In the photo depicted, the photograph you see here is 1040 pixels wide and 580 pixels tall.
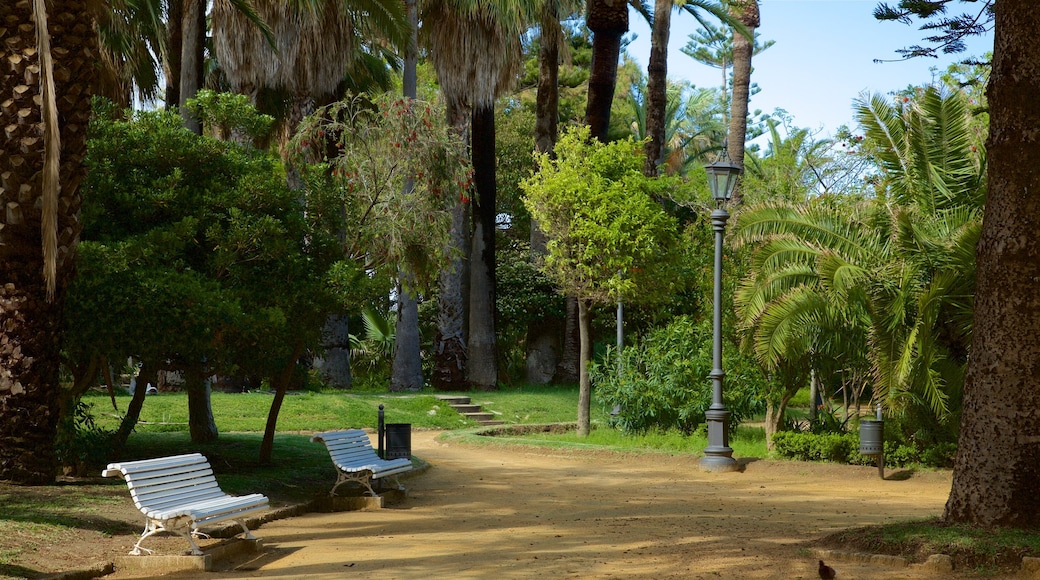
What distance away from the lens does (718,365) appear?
1577 cm

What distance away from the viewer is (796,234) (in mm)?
16125

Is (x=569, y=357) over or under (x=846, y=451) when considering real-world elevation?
over

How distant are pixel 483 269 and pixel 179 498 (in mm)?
21518

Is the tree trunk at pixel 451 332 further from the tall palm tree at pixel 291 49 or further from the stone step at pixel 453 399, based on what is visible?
the tall palm tree at pixel 291 49

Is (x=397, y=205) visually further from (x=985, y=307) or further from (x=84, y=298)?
(x=985, y=307)

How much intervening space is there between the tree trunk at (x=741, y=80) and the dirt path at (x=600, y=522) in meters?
15.2

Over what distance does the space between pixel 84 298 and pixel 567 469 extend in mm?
7874

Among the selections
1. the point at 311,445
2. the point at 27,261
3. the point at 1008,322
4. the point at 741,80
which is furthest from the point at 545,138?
the point at 1008,322

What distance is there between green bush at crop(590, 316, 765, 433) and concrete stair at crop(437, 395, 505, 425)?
582 centimetres

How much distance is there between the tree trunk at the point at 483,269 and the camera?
96.2 feet

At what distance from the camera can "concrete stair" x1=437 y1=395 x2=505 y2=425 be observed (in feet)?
82.6

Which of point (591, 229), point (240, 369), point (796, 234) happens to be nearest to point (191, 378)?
point (240, 369)

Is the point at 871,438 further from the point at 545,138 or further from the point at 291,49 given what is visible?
the point at 545,138

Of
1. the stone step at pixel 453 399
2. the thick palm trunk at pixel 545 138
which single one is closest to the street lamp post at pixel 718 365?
the stone step at pixel 453 399
